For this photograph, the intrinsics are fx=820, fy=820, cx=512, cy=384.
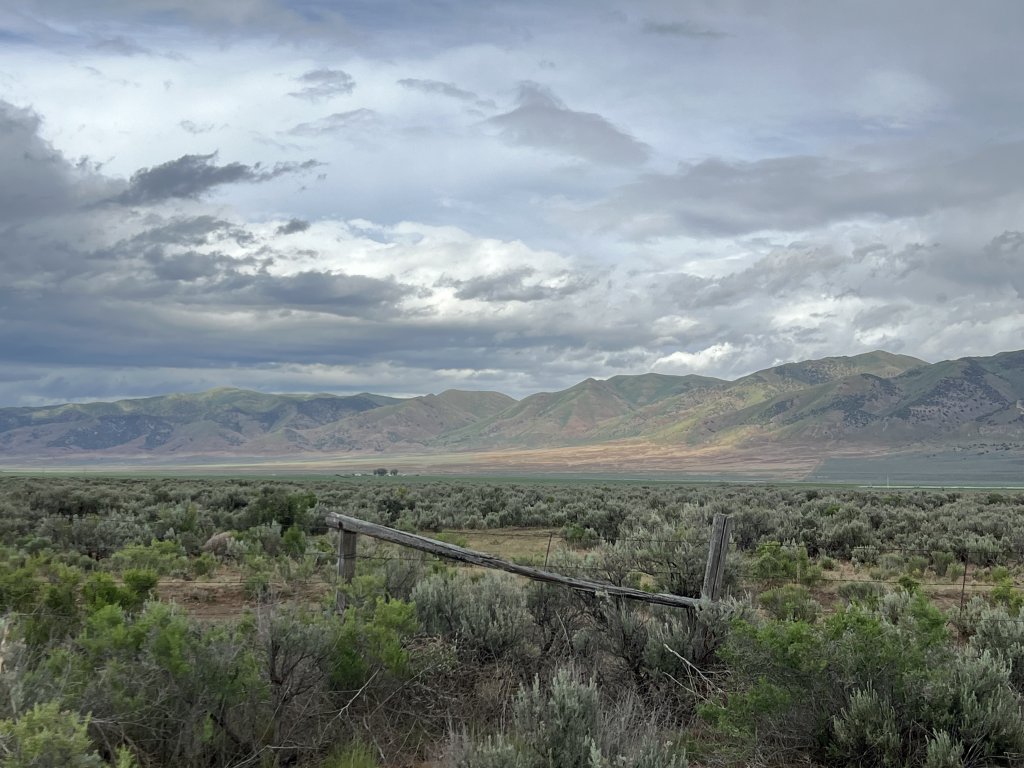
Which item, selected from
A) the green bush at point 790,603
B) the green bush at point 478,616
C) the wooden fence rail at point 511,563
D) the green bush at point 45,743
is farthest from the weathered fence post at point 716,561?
the green bush at point 45,743

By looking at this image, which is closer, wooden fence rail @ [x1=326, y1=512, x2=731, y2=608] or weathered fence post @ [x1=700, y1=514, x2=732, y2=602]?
wooden fence rail @ [x1=326, y1=512, x2=731, y2=608]

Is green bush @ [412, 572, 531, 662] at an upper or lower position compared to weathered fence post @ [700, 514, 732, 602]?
lower

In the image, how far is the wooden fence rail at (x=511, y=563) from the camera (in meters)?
8.38

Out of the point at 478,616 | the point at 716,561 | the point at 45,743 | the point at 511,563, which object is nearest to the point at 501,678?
the point at 478,616

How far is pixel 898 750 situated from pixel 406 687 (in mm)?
3933

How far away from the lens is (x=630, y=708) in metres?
6.21

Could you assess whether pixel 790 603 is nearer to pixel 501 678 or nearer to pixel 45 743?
pixel 501 678

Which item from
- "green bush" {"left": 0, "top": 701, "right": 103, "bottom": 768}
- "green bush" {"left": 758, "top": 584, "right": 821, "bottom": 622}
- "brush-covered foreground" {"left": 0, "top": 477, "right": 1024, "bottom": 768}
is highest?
Answer: "green bush" {"left": 0, "top": 701, "right": 103, "bottom": 768}

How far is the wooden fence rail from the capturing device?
8.38 m

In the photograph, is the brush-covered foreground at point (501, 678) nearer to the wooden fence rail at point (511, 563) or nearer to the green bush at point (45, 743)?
the green bush at point (45, 743)

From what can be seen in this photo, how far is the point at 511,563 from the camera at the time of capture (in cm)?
843

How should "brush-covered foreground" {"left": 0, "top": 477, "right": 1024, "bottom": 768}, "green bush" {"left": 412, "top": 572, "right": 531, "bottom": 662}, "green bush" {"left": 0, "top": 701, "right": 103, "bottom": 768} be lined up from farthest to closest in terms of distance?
1. "green bush" {"left": 412, "top": 572, "right": 531, "bottom": 662}
2. "brush-covered foreground" {"left": 0, "top": 477, "right": 1024, "bottom": 768}
3. "green bush" {"left": 0, "top": 701, "right": 103, "bottom": 768}

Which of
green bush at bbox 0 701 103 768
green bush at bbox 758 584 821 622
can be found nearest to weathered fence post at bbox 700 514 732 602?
green bush at bbox 758 584 821 622

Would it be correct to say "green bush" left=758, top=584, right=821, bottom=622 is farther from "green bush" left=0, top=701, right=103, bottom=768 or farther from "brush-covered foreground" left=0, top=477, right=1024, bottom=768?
"green bush" left=0, top=701, right=103, bottom=768
